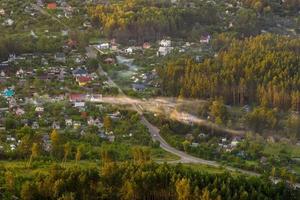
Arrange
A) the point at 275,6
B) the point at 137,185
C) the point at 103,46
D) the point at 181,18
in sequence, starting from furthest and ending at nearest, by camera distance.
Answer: the point at 275,6, the point at 181,18, the point at 103,46, the point at 137,185

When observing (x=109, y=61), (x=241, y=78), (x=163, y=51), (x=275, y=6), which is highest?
(x=275, y=6)

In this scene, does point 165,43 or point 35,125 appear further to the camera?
point 165,43

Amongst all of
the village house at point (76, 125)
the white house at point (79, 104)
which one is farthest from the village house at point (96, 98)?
the village house at point (76, 125)

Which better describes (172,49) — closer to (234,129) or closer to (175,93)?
(175,93)

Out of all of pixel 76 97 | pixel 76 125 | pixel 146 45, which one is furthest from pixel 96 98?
pixel 146 45

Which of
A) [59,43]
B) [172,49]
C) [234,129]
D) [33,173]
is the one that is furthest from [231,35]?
[33,173]

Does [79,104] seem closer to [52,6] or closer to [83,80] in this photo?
[83,80]
